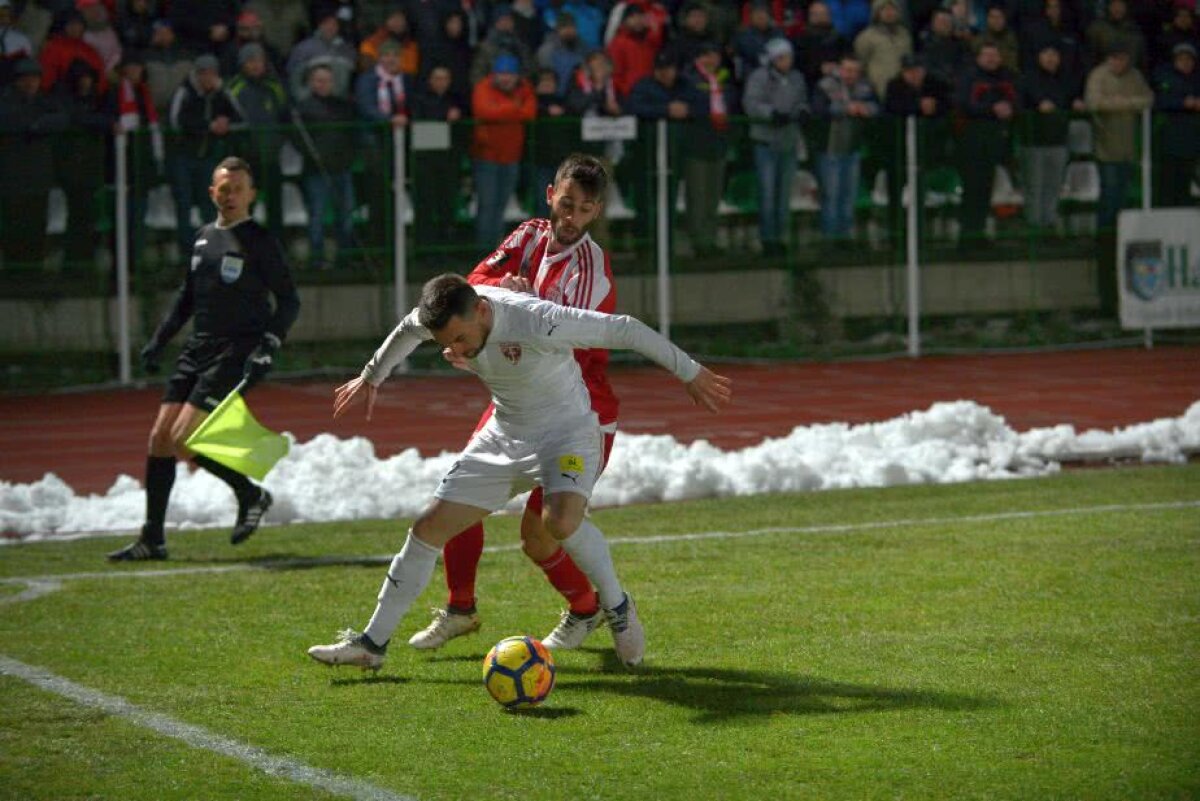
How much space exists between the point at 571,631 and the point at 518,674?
46.7 inches

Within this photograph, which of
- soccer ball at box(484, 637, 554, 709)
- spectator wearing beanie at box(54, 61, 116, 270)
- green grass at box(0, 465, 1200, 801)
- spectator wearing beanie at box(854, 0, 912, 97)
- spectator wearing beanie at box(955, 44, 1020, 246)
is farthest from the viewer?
spectator wearing beanie at box(854, 0, 912, 97)

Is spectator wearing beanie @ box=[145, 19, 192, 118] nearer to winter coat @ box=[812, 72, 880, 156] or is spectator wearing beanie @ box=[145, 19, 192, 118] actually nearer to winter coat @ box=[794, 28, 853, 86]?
winter coat @ box=[812, 72, 880, 156]

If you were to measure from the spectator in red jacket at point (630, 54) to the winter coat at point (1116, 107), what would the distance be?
4649 millimetres

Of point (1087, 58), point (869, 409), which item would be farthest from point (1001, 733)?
point (1087, 58)

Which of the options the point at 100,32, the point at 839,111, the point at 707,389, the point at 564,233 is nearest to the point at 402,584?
the point at 707,389

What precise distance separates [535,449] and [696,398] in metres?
0.72

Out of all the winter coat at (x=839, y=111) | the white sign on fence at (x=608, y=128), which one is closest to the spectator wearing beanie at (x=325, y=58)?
the white sign on fence at (x=608, y=128)

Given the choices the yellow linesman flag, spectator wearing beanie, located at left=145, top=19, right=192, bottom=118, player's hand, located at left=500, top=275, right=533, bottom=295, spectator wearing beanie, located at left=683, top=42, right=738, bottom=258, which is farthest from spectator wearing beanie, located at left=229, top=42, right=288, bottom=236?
player's hand, located at left=500, top=275, right=533, bottom=295

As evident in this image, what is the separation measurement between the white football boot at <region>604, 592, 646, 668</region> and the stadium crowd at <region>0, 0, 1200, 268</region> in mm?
10468

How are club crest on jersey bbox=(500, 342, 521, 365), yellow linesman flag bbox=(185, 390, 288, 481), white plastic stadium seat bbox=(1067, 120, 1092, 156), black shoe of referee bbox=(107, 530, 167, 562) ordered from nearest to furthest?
club crest on jersey bbox=(500, 342, 521, 365) → yellow linesman flag bbox=(185, 390, 288, 481) → black shoe of referee bbox=(107, 530, 167, 562) → white plastic stadium seat bbox=(1067, 120, 1092, 156)

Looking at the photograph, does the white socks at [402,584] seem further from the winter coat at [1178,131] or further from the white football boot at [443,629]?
the winter coat at [1178,131]

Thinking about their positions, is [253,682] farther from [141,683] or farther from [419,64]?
[419,64]

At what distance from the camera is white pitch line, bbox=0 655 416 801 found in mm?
6336

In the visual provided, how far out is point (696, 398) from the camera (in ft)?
24.9
